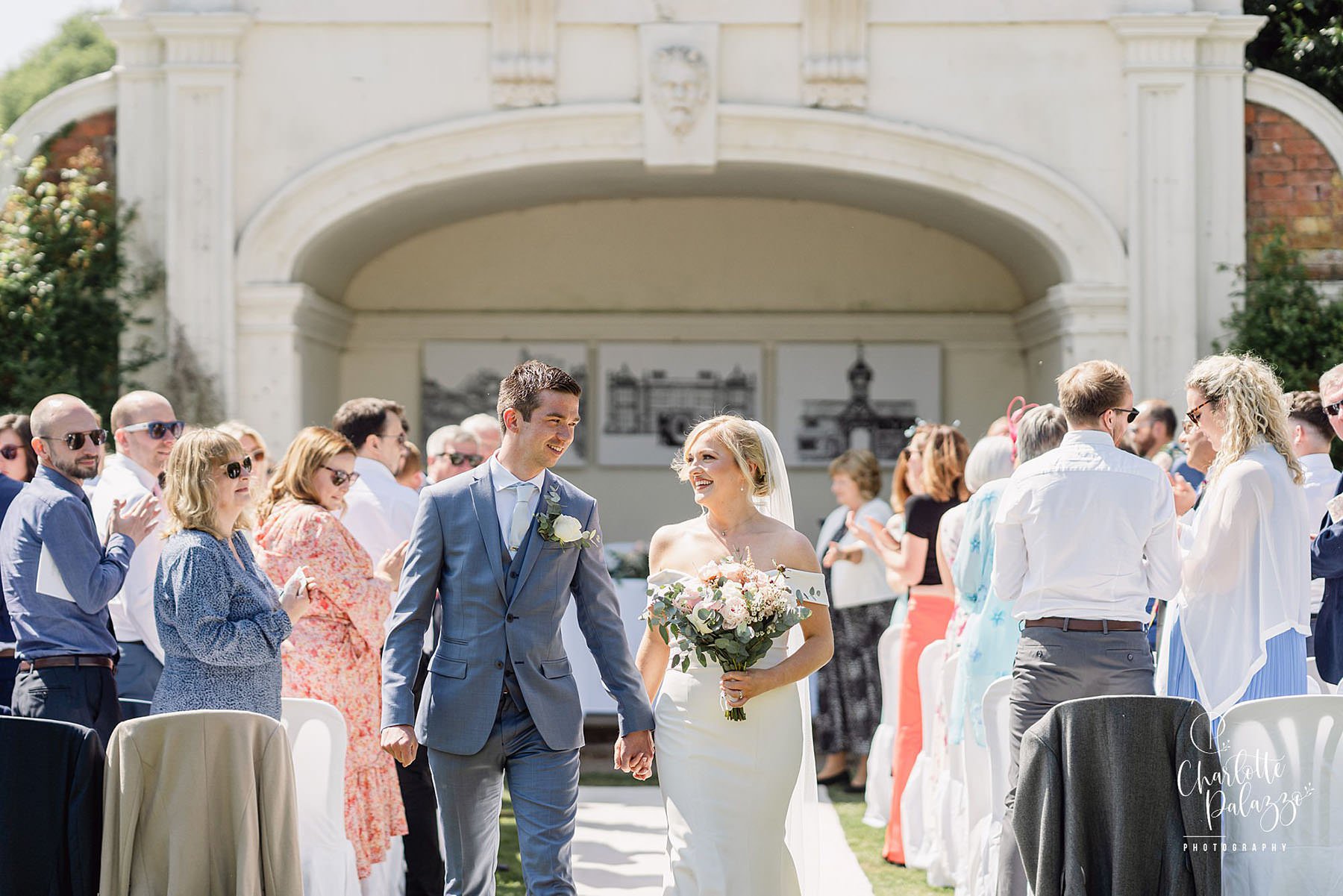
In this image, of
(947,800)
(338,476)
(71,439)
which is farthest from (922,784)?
(71,439)

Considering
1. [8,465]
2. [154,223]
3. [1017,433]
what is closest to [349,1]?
[154,223]

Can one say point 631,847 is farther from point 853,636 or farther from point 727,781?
point 727,781

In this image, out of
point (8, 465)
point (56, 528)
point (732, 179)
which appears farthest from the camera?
point (732, 179)

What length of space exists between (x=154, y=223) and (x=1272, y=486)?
294 inches

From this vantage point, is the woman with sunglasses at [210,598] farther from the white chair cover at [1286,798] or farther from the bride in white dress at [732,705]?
the white chair cover at [1286,798]

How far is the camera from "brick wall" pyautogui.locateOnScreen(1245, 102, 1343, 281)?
9.34 m

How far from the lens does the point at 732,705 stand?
408 cm

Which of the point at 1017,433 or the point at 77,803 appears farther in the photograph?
the point at 1017,433

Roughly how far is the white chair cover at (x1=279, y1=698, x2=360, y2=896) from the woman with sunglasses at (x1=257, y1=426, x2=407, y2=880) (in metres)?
0.55

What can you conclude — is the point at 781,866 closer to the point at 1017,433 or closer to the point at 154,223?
the point at 1017,433

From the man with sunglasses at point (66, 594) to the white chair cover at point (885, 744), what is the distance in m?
3.65

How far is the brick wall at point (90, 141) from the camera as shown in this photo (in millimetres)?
9453

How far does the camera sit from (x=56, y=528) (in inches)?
181

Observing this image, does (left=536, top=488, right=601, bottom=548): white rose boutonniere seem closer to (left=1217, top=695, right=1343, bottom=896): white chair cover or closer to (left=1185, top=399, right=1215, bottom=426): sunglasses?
(left=1217, top=695, right=1343, bottom=896): white chair cover
